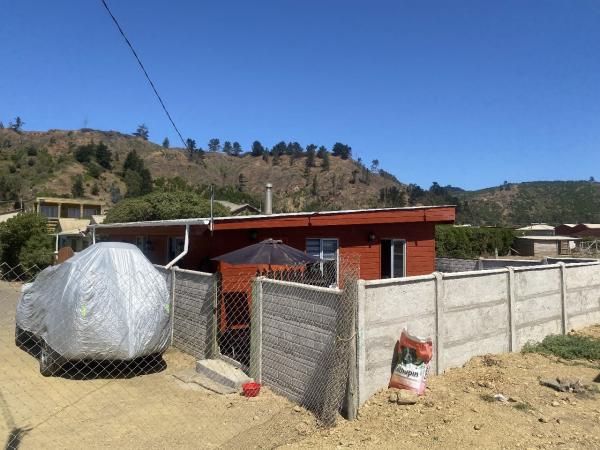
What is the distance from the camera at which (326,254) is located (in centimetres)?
1251

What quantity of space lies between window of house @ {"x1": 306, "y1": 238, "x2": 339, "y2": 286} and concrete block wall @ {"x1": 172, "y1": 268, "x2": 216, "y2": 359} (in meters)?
4.04

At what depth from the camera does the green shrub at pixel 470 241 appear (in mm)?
36219

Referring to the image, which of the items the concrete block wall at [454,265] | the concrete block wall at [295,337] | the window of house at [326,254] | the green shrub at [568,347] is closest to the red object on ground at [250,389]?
the concrete block wall at [295,337]

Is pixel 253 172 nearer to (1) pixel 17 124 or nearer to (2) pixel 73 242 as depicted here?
(1) pixel 17 124

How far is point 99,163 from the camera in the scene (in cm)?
8725

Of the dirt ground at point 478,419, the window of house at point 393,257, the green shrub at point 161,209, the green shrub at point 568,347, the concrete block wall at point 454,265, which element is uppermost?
the green shrub at point 161,209

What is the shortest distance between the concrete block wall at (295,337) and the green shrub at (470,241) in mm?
28937

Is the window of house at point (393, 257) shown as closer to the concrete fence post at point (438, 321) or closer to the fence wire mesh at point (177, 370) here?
the fence wire mesh at point (177, 370)

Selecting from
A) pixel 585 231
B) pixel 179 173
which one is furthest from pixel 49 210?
pixel 585 231

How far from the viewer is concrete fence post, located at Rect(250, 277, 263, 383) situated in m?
6.87

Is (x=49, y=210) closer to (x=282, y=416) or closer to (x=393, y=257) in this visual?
(x=393, y=257)

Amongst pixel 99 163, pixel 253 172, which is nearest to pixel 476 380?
pixel 99 163

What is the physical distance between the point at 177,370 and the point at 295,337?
2546 millimetres

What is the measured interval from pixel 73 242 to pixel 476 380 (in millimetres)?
24100
